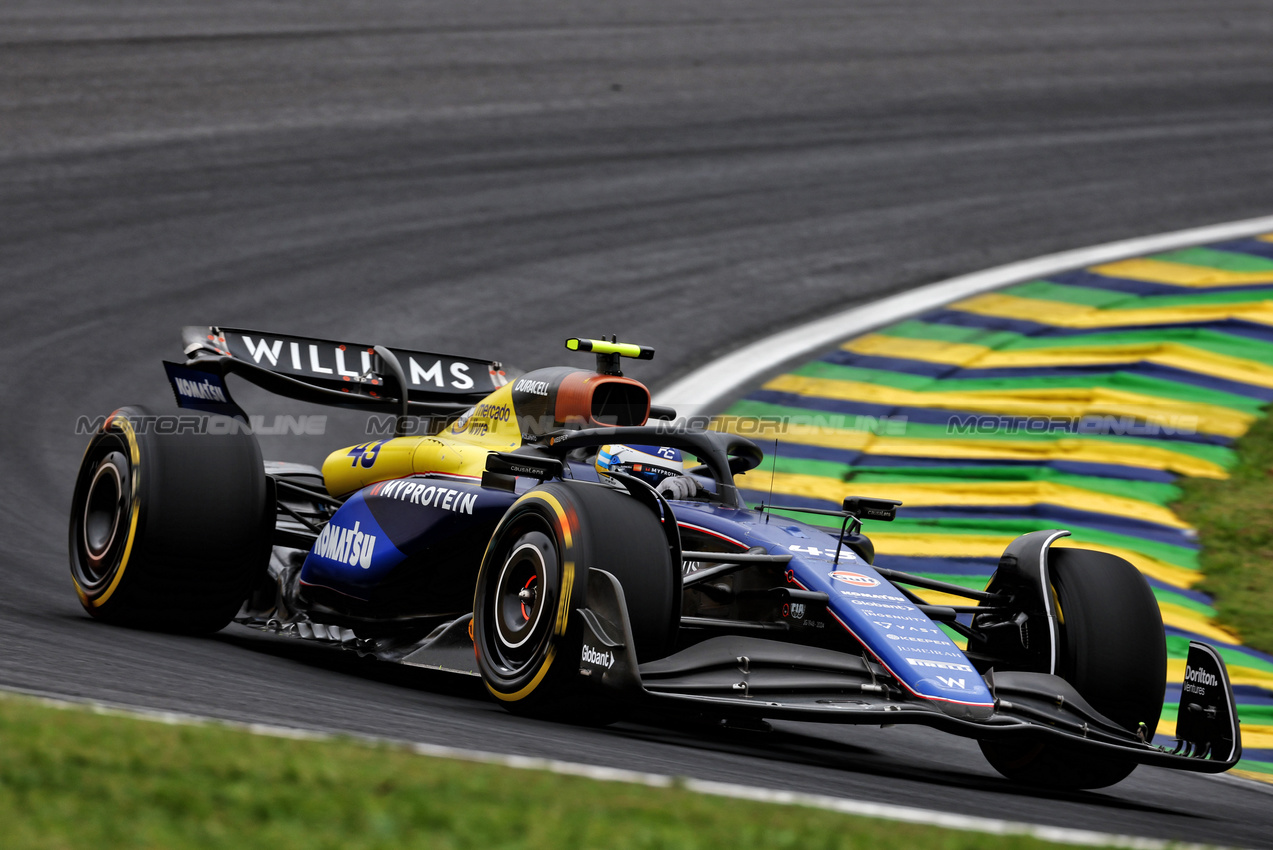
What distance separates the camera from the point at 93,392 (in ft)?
36.2

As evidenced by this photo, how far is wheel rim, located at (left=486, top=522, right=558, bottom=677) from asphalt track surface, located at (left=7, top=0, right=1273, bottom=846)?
0.96 feet

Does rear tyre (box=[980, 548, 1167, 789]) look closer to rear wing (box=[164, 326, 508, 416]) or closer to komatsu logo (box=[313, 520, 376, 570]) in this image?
komatsu logo (box=[313, 520, 376, 570])

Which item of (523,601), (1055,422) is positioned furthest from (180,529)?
(1055,422)

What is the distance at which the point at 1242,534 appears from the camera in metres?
8.86

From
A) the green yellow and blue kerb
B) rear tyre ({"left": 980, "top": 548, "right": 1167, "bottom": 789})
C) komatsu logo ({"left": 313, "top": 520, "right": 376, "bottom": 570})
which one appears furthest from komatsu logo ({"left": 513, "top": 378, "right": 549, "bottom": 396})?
the green yellow and blue kerb

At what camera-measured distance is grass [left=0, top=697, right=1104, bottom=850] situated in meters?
3.01

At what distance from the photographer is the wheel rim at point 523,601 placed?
562 centimetres

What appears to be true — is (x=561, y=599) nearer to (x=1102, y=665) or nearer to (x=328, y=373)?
(x=1102, y=665)

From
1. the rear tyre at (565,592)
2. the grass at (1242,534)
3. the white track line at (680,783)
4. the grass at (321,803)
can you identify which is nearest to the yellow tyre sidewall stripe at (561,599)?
the rear tyre at (565,592)

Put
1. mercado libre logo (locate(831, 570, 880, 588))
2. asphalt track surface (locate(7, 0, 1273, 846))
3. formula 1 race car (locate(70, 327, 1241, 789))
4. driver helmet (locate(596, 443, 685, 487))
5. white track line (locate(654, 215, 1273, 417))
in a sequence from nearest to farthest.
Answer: formula 1 race car (locate(70, 327, 1241, 789)), mercado libre logo (locate(831, 570, 880, 588)), driver helmet (locate(596, 443, 685, 487)), asphalt track surface (locate(7, 0, 1273, 846)), white track line (locate(654, 215, 1273, 417))

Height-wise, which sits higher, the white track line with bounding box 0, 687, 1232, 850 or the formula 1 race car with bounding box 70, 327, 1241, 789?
the formula 1 race car with bounding box 70, 327, 1241, 789

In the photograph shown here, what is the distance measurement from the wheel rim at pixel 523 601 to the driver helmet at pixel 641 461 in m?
1.01

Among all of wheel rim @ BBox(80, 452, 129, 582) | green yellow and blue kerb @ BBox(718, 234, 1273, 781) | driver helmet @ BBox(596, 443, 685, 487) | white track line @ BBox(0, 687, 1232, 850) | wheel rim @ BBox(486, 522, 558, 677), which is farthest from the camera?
green yellow and blue kerb @ BBox(718, 234, 1273, 781)

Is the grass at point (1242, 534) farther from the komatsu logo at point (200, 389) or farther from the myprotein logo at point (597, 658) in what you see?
the komatsu logo at point (200, 389)
